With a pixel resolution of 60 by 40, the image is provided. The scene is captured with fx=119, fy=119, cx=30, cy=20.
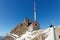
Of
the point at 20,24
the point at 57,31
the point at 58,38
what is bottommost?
the point at 58,38

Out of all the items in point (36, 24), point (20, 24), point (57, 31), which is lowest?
point (57, 31)

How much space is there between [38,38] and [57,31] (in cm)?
705

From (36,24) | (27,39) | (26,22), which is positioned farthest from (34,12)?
(26,22)

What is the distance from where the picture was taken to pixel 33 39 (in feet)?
113

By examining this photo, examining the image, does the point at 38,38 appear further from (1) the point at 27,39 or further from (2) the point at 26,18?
(2) the point at 26,18

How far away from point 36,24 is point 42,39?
15.5 metres

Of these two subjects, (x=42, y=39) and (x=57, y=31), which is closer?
(x=57, y=31)

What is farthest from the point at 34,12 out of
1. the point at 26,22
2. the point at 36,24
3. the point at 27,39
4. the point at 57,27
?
the point at 26,22

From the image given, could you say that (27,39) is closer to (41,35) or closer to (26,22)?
Result: (41,35)

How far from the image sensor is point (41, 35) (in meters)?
33.2

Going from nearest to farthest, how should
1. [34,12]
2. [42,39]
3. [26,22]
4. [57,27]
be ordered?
[57,27] → [42,39] → [34,12] → [26,22]

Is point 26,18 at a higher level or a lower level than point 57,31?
higher

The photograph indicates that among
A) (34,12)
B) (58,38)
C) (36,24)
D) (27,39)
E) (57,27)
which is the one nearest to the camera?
(58,38)

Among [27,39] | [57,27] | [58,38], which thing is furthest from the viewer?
[27,39]
